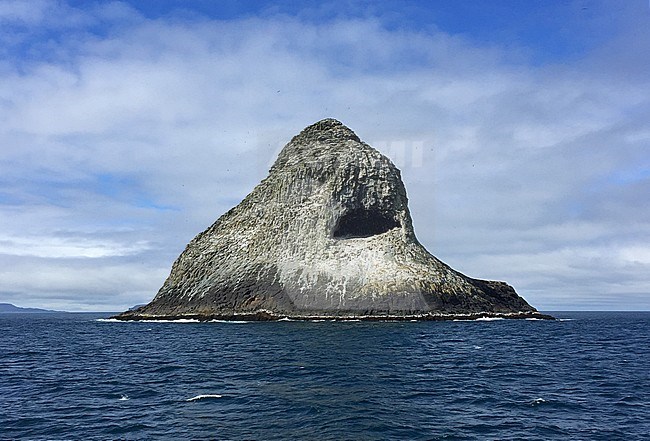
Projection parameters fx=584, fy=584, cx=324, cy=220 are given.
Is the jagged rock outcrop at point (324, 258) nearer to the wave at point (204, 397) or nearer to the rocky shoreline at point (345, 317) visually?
the rocky shoreline at point (345, 317)

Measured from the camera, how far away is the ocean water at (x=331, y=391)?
823 inches

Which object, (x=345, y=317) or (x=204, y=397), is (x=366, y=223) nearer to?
(x=345, y=317)

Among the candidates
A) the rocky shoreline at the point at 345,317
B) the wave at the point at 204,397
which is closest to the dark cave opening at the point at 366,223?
the rocky shoreline at the point at 345,317

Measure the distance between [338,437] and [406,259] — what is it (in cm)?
6843

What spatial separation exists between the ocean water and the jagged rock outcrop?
32.6m

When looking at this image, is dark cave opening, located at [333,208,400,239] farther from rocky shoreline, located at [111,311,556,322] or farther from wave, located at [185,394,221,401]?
wave, located at [185,394,221,401]

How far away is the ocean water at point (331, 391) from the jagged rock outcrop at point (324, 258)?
107 feet

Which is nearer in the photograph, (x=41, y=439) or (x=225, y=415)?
(x=41, y=439)

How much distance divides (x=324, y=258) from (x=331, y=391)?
2392 inches

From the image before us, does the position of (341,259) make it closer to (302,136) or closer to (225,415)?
(302,136)

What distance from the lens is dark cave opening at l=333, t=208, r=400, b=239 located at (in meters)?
93.4

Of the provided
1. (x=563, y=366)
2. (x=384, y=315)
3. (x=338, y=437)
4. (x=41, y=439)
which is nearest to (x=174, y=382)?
(x=41, y=439)

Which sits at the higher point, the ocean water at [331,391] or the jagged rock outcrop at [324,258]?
the jagged rock outcrop at [324,258]

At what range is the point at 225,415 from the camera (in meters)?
22.8
